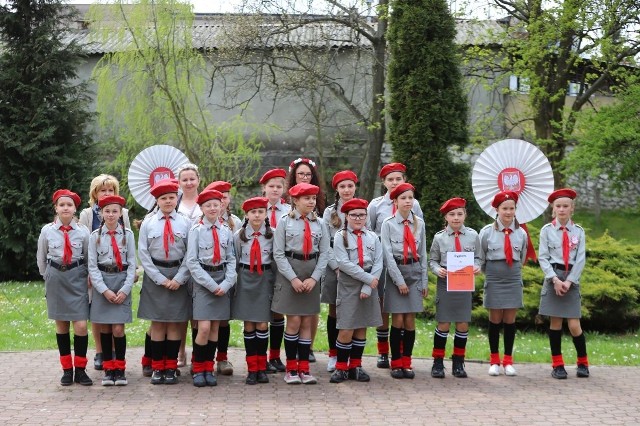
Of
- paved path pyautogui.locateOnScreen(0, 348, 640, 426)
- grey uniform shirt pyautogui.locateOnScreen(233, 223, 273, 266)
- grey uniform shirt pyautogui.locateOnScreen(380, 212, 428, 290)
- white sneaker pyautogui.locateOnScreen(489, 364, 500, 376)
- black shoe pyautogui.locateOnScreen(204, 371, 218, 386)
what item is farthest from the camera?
white sneaker pyautogui.locateOnScreen(489, 364, 500, 376)

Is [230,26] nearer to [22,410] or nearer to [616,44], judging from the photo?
[616,44]

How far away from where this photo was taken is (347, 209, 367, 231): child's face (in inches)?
340

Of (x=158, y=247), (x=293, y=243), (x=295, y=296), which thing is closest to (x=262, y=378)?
(x=295, y=296)

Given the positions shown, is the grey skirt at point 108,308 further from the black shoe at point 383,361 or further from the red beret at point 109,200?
the black shoe at point 383,361

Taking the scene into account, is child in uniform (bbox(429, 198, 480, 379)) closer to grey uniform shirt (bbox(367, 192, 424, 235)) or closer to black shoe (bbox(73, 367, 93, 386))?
grey uniform shirt (bbox(367, 192, 424, 235))

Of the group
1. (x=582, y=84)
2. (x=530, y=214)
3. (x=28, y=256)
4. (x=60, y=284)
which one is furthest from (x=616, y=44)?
(x=60, y=284)

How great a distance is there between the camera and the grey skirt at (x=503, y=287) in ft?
29.6

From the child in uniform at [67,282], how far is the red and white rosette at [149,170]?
4.62ft

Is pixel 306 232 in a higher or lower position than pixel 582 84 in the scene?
lower

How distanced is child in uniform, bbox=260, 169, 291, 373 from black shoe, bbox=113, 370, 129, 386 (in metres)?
1.44

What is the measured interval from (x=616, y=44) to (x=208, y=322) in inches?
549

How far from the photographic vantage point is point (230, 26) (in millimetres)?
22328

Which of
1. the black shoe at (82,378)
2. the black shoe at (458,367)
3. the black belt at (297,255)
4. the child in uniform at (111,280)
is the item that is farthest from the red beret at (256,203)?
the black shoe at (458,367)

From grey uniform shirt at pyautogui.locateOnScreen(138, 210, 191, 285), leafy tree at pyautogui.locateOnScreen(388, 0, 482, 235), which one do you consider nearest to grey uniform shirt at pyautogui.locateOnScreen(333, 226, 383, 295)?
grey uniform shirt at pyautogui.locateOnScreen(138, 210, 191, 285)
